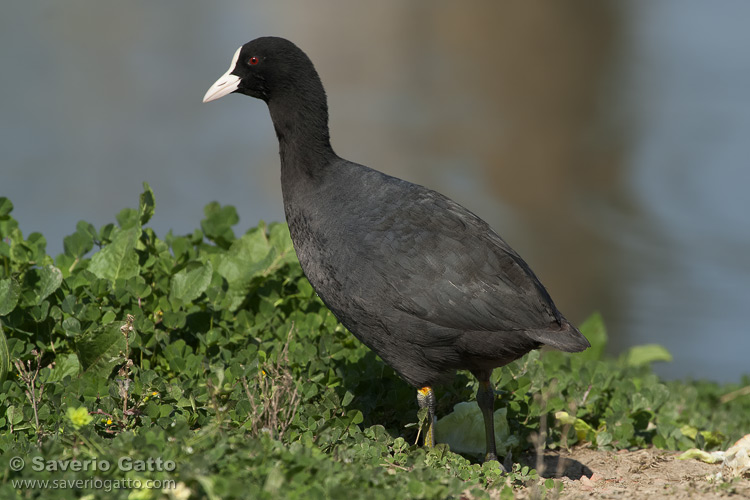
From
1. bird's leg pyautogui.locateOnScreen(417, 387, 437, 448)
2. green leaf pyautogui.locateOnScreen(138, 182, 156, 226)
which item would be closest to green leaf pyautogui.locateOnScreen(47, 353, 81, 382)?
green leaf pyautogui.locateOnScreen(138, 182, 156, 226)

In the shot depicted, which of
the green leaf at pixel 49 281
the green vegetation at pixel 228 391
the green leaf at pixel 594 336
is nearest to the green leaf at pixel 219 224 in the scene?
the green vegetation at pixel 228 391

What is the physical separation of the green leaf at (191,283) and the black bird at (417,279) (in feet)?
2.54

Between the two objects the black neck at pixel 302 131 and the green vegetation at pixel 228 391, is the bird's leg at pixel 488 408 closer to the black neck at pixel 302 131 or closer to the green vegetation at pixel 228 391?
the green vegetation at pixel 228 391

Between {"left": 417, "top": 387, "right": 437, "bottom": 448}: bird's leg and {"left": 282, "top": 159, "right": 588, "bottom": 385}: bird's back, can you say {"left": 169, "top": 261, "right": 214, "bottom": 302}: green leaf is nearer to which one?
{"left": 282, "top": 159, "right": 588, "bottom": 385}: bird's back

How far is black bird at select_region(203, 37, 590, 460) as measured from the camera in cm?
415

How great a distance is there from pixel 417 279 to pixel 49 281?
209cm

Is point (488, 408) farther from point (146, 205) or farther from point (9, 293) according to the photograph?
point (9, 293)

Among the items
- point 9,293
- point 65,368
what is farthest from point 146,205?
point 65,368

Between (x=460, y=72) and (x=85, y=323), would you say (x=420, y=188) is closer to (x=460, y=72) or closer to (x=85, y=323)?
(x=85, y=323)

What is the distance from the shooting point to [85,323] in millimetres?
4723

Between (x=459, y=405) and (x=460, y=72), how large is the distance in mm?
7459

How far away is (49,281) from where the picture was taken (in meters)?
4.73

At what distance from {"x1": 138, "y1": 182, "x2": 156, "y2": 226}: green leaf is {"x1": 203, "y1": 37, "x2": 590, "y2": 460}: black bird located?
1.15 m

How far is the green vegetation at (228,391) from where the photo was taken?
3113 millimetres
